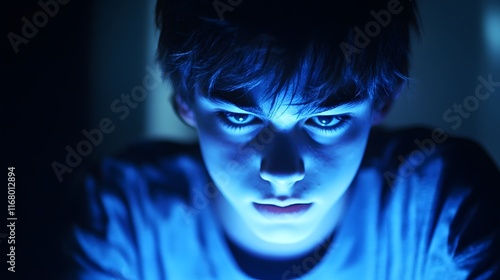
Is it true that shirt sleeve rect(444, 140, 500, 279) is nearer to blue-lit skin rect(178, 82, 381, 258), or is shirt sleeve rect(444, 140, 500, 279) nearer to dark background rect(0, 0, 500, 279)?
dark background rect(0, 0, 500, 279)

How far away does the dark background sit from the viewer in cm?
124

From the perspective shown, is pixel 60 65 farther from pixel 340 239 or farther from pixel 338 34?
pixel 340 239

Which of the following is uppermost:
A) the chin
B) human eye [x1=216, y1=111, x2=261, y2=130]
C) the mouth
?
human eye [x1=216, y1=111, x2=261, y2=130]

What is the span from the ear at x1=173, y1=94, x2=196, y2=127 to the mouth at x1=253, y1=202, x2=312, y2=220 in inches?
9.5

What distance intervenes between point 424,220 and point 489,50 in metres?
0.43

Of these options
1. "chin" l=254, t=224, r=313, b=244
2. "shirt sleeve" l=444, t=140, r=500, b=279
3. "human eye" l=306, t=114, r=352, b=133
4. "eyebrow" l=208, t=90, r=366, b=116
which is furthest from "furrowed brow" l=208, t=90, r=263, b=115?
"shirt sleeve" l=444, t=140, r=500, b=279

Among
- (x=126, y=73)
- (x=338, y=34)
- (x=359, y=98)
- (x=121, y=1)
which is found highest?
(x=121, y=1)

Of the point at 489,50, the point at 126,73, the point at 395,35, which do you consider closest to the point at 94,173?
the point at 126,73

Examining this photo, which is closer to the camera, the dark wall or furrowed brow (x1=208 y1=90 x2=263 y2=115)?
furrowed brow (x1=208 y1=90 x2=263 y2=115)

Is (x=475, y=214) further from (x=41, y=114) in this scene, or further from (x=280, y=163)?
(x=41, y=114)

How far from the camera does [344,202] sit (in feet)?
4.07

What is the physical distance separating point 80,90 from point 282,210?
1.79ft

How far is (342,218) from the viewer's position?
1245 millimetres

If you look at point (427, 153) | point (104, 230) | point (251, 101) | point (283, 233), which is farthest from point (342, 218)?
point (104, 230)
